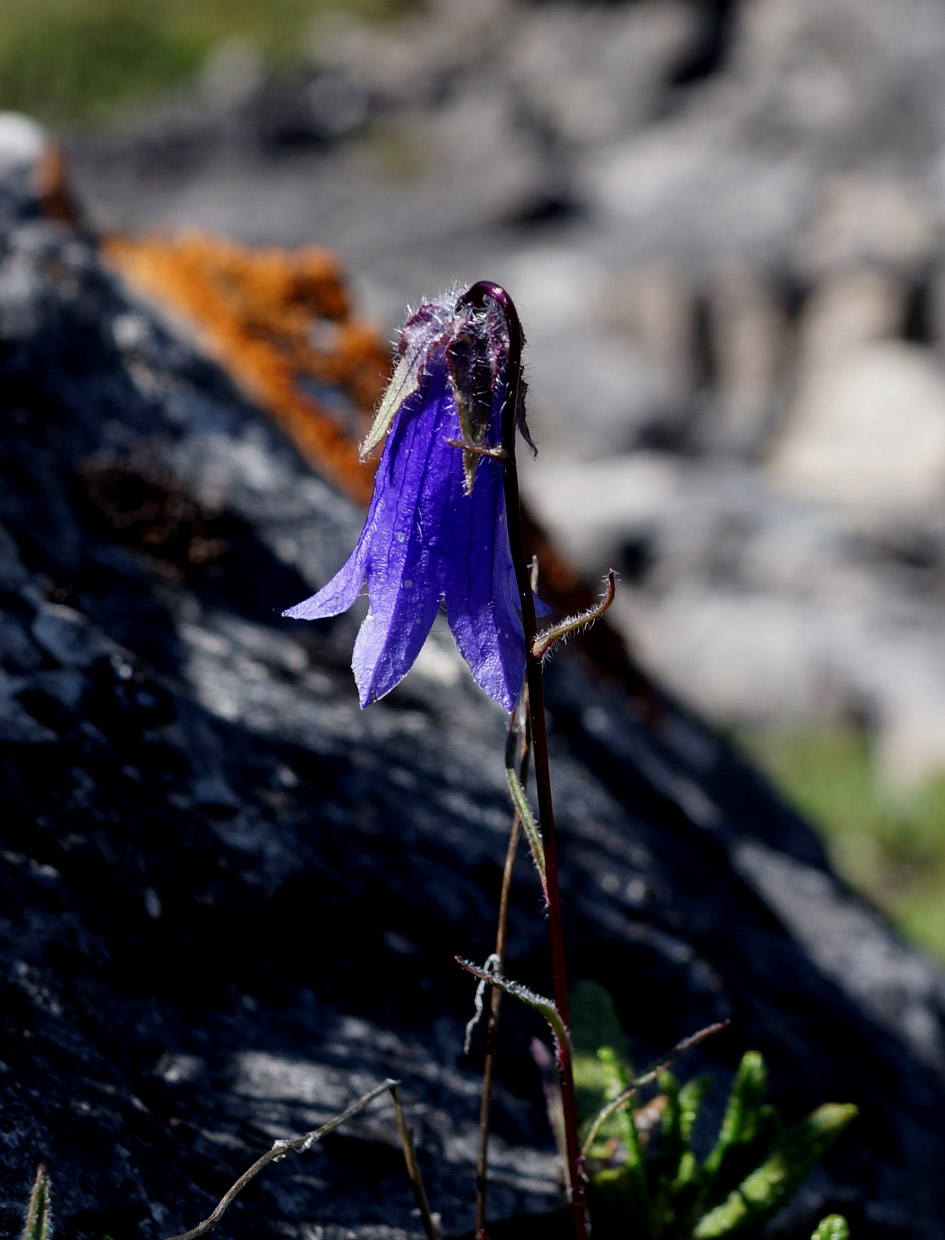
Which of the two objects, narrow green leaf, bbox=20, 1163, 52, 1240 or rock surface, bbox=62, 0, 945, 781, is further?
rock surface, bbox=62, 0, 945, 781

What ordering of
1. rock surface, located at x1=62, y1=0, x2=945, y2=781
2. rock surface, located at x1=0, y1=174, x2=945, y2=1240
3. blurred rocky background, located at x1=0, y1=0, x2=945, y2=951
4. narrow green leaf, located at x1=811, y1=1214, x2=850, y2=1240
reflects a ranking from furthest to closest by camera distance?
rock surface, located at x1=62, y1=0, x2=945, y2=781, blurred rocky background, located at x1=0, y1=0, x2=945, y2=951, rock surface, located at x1=0, y1=174, x2=945, y2=1240, narrow green leaf, located at x1=811, y1=1214, x2=850, y2=1240

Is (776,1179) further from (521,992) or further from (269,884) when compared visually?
(269,884)

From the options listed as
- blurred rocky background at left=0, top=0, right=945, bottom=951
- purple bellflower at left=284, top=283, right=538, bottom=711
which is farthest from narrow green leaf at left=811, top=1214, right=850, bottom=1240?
blurred rocky background at left=0, top=0, right=945, bottom=951

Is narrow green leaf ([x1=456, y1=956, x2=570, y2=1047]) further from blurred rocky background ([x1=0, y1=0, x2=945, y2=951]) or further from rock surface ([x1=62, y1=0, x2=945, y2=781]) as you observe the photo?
rock surface ([x1=62, y1=0, x2=945, y2=781])

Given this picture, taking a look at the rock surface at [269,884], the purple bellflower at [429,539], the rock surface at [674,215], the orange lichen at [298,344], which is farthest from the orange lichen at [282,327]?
the rock surface at [674,215]

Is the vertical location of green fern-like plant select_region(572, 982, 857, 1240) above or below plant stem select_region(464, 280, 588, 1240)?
below

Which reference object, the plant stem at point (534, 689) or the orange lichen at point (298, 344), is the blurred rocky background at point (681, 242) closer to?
the orange lichen at point (298, 344)

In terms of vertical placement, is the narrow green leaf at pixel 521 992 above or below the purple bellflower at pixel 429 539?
below

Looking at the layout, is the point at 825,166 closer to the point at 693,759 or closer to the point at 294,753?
the point at 693,759
